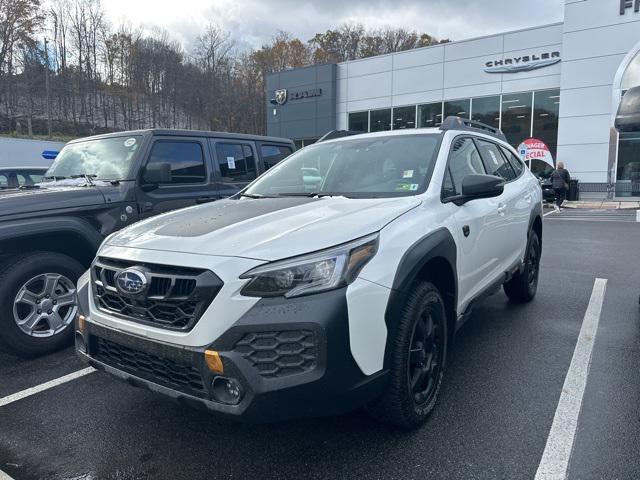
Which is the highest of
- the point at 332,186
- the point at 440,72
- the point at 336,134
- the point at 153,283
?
the point at 440,72

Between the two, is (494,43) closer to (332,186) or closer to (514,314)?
(514,314)

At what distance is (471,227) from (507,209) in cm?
100

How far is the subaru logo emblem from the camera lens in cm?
224

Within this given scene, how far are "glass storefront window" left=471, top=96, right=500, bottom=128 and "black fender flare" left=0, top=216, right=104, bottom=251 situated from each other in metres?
21.1

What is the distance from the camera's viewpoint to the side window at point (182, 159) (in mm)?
4848

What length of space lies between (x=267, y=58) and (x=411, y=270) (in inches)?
2106

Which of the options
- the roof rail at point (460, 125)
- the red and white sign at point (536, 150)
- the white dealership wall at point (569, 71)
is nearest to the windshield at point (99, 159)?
the roof rail at point (460, 125)

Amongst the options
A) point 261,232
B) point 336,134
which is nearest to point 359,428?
point 261,232

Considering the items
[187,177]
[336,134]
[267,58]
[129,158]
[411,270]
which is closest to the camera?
[411,270]

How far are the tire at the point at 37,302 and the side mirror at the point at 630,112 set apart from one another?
16.3 feet

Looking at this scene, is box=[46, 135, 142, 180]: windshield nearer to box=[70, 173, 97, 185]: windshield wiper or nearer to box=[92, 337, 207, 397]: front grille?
box=[70, 173, 97, 185]: windshield wiper

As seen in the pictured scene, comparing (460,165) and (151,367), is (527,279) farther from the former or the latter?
(151,367)

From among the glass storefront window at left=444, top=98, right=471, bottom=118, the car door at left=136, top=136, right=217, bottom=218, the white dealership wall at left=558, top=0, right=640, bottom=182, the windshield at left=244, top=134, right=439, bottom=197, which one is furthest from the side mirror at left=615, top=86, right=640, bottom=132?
the glass storefront window at left=444, top=98, right=471, bottom=118

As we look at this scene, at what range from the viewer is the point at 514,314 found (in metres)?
4.80
